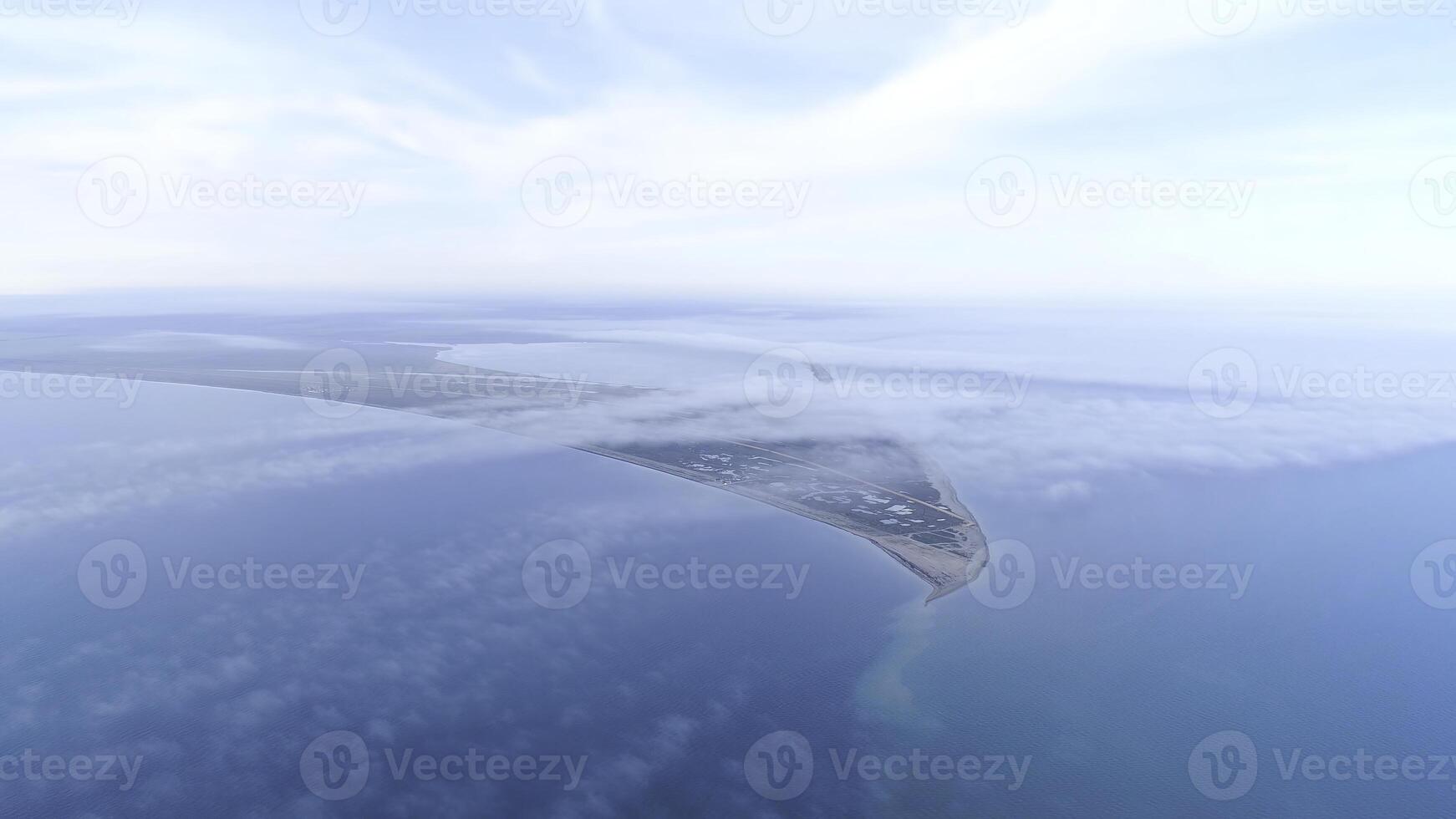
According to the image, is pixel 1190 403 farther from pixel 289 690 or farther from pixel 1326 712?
pixel 289 690

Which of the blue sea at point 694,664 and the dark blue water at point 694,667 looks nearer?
the dark blue water at point 694,667

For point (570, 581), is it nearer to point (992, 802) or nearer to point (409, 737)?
point (409, 737)

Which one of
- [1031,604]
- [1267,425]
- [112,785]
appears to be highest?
[1267,425]

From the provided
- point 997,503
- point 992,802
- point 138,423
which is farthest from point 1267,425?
point 138,423

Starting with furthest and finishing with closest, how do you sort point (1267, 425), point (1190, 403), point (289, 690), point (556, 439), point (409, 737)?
point (1190, 403), point (1267, 425), point (556, 439), point (289, 690), point (409, 737)

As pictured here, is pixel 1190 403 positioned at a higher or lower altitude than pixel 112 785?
higher

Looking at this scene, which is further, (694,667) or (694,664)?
(694,664)

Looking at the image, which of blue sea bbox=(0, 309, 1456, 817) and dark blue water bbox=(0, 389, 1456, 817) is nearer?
dark blue water bbox=(0, 389, 1456, 817)

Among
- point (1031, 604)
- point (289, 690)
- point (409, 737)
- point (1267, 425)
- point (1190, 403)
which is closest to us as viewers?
point (409, 737)

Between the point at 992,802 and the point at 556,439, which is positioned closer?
the point at 992,802
